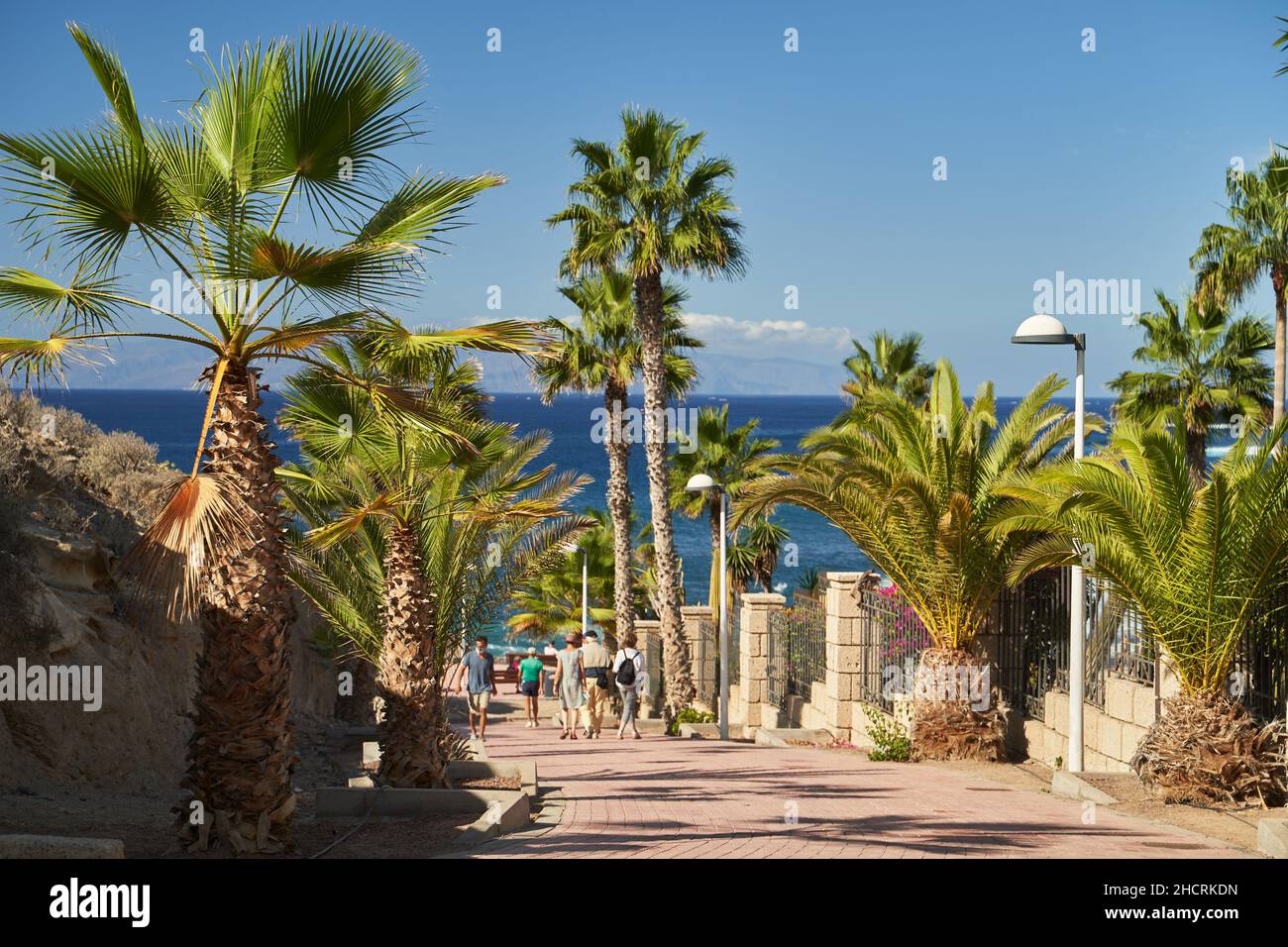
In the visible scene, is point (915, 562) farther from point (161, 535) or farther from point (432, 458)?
point (161, 535)

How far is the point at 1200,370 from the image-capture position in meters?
34.3

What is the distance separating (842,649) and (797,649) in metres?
3.31

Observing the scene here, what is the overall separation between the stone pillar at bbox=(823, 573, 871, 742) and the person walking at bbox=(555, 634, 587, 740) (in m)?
3.96

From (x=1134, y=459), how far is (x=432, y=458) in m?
6.84

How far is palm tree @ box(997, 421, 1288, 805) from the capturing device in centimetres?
1081

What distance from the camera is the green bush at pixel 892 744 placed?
52.0 feet

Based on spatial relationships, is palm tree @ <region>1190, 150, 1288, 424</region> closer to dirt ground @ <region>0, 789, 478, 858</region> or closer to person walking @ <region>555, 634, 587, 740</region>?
person walking @ <region>555, 634, 587, 740</region>

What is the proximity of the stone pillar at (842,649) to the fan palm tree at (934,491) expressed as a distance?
2.16 m

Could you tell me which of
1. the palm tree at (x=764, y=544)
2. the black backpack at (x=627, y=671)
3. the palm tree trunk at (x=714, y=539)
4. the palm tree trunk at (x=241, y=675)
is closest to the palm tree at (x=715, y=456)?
the palm tree trunk at (x=714, y=539)

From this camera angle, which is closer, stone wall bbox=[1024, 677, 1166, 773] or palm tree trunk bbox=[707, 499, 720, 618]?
stone wall bbox=[1024, 677, 1166, 773]

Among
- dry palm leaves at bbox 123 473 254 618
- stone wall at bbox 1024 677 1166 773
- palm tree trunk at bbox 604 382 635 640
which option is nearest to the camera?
dry palm leaves at bbox 123 473 254 618

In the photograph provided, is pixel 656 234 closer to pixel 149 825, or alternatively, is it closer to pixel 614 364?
pixel 614 364

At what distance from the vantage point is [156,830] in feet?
30.9

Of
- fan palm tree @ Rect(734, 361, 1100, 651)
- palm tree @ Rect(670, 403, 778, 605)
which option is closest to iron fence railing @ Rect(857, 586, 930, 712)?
fan palm tree @ Rect(734, 361, 1100, 651)
